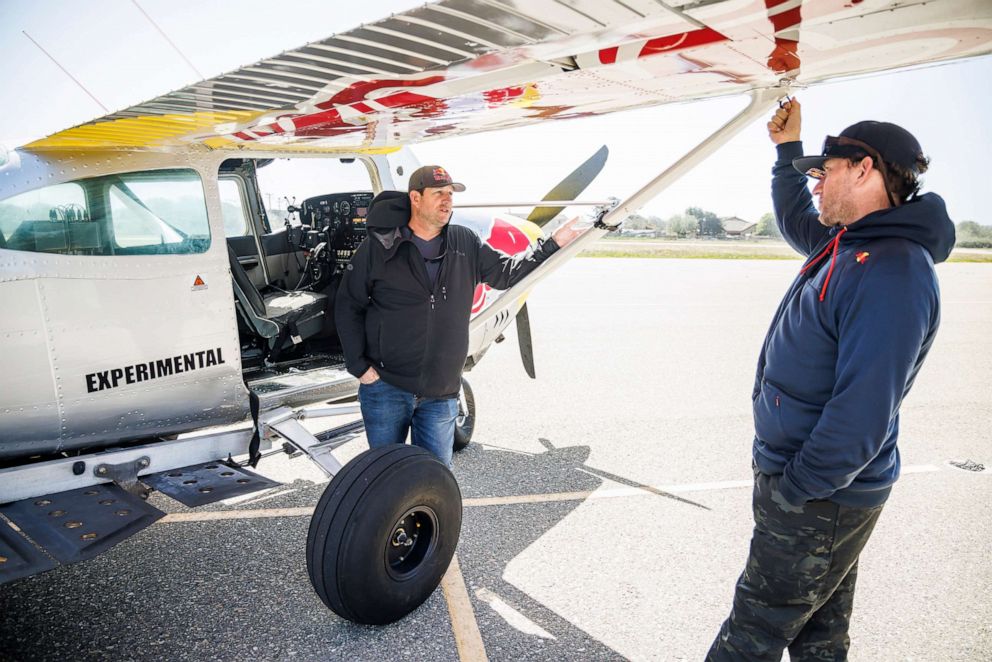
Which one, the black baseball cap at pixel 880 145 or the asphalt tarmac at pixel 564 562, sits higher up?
the black baseball cap at pixel 880 145

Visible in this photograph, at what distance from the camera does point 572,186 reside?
548cm

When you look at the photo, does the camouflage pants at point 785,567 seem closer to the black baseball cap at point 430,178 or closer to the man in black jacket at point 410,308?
the man in black jacket at point 410,308

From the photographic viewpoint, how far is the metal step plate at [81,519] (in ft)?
7.56

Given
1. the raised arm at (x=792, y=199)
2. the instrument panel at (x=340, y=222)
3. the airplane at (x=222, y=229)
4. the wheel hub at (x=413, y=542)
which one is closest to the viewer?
the airplane at (x=222, y=229)

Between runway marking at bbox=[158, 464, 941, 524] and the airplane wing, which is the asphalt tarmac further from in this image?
the airplane wing

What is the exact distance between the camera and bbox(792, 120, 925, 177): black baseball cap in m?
1.87

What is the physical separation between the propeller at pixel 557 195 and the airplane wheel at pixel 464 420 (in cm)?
62

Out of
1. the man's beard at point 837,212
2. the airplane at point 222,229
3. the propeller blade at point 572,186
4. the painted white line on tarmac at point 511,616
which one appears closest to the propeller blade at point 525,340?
the propeller blade at point 572,186

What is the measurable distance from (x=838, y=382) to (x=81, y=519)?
265cm

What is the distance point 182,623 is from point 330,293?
2.45m

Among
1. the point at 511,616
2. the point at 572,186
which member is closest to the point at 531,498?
the point at 511,616

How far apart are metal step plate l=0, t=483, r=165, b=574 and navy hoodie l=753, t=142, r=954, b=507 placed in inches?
89.0

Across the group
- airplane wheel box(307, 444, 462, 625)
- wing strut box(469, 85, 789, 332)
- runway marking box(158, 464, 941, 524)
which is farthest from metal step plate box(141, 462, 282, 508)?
wing strut box(469, 85, 789, 332)

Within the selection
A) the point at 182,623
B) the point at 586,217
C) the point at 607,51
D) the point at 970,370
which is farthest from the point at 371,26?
the point at 970,370
